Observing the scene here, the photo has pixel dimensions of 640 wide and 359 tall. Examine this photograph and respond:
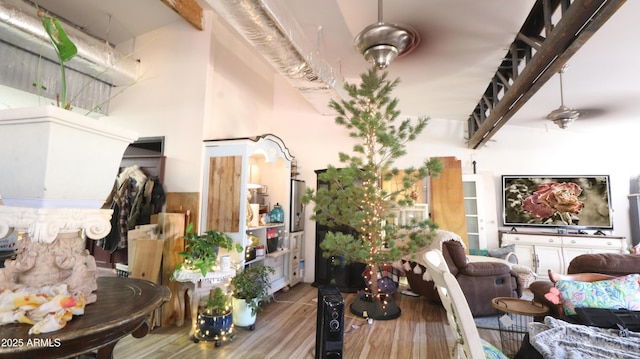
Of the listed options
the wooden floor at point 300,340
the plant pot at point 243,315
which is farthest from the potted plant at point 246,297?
the wooden floor at point 300,340

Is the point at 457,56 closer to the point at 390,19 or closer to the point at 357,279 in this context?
the point at 390,19

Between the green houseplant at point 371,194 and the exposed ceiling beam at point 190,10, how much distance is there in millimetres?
1871

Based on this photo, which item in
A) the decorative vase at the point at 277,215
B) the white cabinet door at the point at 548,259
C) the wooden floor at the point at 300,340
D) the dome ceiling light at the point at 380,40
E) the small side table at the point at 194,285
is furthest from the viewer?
the white cabinet door at the point at 548,259

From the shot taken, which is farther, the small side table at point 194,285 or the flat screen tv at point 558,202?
the flat screen tv at point 558,202

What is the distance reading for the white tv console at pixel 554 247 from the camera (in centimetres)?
491

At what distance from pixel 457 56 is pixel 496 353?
2.65 metres

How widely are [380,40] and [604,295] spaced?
2199mm

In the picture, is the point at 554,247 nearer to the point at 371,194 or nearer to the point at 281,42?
the point at 371,194

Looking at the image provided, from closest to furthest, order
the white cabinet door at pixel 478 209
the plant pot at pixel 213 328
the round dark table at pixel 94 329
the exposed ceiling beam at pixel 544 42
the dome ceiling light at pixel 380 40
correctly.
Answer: the round dark table at pixel 94 329 → the exposed ceiling beam at pixel 544 42 → the dome ceiling light at pixel 380 40 → the plant pot at pixel 213 328 → the white cabinet door at pixel 478 209

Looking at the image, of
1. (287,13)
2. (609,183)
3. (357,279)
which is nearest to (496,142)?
(609,183)

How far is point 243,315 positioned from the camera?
304cm

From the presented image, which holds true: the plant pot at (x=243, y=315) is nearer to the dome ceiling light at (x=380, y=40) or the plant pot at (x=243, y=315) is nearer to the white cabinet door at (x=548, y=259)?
the dome ceiling light at (x=380, y=40)

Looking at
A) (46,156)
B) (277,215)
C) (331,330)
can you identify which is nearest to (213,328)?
(331,330)

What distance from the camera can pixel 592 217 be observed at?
527 cm
